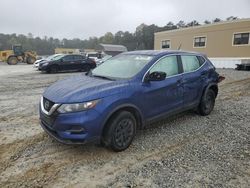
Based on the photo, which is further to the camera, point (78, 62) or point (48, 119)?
point (78, 62)

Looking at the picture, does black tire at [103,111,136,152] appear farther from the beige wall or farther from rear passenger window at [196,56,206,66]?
the beige wall

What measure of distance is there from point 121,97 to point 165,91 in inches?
44.4

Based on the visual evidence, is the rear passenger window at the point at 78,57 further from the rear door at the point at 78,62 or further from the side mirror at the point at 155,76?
the side mirror at the point at 155,76

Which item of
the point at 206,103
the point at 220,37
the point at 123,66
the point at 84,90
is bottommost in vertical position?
the point at 206,103

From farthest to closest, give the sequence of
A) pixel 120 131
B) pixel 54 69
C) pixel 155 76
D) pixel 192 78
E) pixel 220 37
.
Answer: pixel 220 37, pixel 54 69, pixel 192 78, pixel 155 76, pixel 120 131

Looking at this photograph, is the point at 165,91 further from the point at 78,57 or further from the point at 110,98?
the point at 78,57

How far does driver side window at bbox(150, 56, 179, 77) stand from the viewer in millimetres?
4529

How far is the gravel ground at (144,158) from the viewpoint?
3203 millimetres

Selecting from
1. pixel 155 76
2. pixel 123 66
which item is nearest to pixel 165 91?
pixel 155 76

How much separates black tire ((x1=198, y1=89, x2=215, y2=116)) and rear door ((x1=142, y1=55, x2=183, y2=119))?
104 cm

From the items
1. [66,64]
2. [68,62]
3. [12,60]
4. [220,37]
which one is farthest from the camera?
[12,60]

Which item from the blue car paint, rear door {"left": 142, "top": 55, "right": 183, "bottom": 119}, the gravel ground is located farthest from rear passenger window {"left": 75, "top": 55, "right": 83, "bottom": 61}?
rear door {"left": 142, "top": 55, "right": 183, "bottom": 119}

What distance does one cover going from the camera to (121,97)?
3775 mm

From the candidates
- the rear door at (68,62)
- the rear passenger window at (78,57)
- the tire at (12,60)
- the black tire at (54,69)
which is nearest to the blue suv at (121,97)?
the black tire at (54,69)
